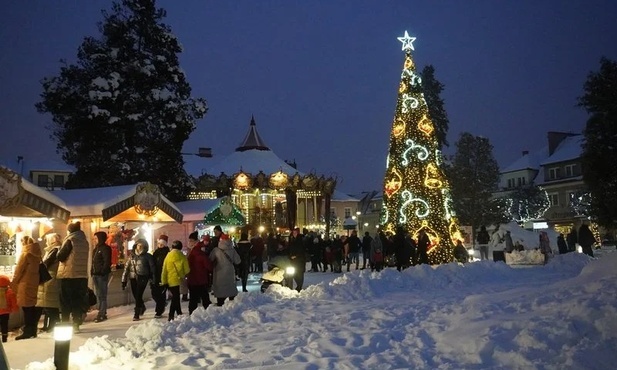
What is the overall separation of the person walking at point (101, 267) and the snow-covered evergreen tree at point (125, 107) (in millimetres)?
16648

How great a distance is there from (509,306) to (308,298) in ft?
16.9

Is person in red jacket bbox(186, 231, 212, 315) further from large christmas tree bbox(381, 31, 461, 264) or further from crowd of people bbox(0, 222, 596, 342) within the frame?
large christmas tree bbox(381, 31, 461, 264)

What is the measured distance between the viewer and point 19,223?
45.0 feet

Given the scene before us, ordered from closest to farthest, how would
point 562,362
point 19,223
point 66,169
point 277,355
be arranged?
point 562,362 → point 277,355 → point 19,223 → point 66,169

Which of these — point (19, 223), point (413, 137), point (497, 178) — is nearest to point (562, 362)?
point (19, 223)

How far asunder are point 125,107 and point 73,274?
19286mm

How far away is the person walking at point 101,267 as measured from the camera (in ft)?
38.8

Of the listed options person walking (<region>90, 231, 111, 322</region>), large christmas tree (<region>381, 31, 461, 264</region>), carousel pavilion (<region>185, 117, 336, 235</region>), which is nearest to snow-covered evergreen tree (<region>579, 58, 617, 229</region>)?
large christmas tree (<region>381, 31, 461, 264</region>)

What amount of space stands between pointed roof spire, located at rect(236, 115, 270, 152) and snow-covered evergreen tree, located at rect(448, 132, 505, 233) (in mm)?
15950

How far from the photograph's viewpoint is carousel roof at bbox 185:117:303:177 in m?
37.8

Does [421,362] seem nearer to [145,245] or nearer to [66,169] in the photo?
[145,245]

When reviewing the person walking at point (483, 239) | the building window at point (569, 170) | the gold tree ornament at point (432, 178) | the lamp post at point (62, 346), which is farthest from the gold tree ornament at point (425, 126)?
the building window at point (569, 170)

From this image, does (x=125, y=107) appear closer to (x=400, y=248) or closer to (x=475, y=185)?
(x=400, y=248)

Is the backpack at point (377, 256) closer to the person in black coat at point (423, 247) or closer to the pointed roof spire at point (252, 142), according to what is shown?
the person in black coat at point (423, 247)
